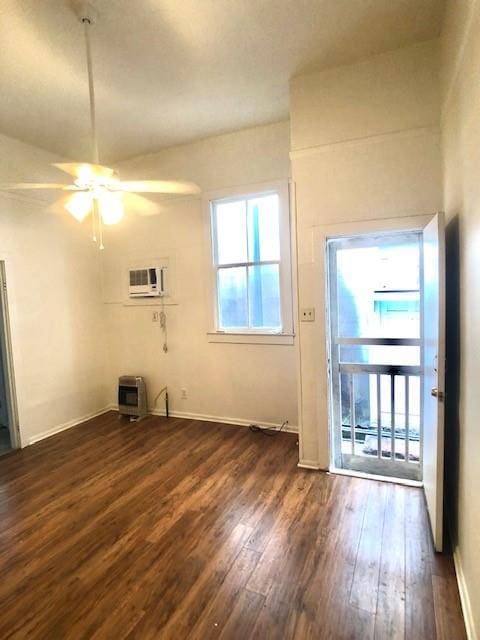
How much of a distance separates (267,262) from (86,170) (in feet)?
6.44

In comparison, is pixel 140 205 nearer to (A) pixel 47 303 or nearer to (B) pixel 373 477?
(A) pixel 47 303

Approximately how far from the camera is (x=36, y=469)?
9.98 feet

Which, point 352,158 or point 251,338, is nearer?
point 352,158

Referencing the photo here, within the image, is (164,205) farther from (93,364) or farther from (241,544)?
(241,544)

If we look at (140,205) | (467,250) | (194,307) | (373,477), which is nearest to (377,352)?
(373,477)

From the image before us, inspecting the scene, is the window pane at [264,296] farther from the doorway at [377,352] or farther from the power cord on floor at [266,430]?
the power cord on floor at [266,430]

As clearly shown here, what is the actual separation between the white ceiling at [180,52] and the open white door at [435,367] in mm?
1393

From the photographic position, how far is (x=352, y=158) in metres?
2.53

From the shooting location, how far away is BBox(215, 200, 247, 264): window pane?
372cm

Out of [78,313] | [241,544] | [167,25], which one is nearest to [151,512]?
[241,544]

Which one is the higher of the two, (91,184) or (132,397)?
(91,184)

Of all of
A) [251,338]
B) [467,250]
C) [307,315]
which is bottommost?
[251,338]

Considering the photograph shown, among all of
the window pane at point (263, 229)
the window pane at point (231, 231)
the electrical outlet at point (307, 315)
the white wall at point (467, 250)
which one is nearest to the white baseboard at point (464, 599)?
the white wall at point (467, 250)

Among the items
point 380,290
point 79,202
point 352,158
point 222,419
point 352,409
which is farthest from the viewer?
point 222,419
